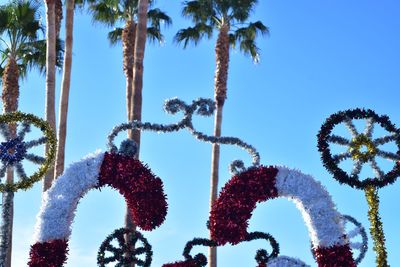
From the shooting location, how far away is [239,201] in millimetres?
14328

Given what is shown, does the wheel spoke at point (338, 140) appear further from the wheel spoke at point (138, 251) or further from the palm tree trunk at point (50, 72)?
the palm tree trunk at point (50, 72)

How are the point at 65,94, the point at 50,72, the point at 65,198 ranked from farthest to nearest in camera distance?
the point at 65,94
the point at 50,72
the point at 65,198

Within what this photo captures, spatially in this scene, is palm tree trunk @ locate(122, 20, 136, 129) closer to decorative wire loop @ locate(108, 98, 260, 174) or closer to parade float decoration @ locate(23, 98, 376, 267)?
decorative wire loop @ locate(108, 98, 260, 174)

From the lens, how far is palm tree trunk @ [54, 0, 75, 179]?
23.8 m

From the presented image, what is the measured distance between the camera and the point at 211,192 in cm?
2680

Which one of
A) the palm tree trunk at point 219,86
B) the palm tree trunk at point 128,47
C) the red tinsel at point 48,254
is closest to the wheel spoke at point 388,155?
the red tinsel at point 48,254

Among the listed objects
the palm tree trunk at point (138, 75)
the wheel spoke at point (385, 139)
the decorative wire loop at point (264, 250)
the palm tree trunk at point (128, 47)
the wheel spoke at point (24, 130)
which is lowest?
the decorative wire loop at point (264, 250)

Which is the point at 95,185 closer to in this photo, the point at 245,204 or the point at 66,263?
the point at 66,263

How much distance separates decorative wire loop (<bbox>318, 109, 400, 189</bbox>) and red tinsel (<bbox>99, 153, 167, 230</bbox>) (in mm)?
3375

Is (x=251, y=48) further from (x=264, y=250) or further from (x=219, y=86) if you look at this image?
(x=264, y=250)

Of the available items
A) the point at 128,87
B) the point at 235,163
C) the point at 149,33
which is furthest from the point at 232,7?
the point at 235,163

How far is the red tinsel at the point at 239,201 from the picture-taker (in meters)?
14.2

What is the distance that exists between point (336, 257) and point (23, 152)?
6.33m

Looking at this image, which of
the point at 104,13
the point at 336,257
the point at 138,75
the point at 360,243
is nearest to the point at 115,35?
the point at 104,13
